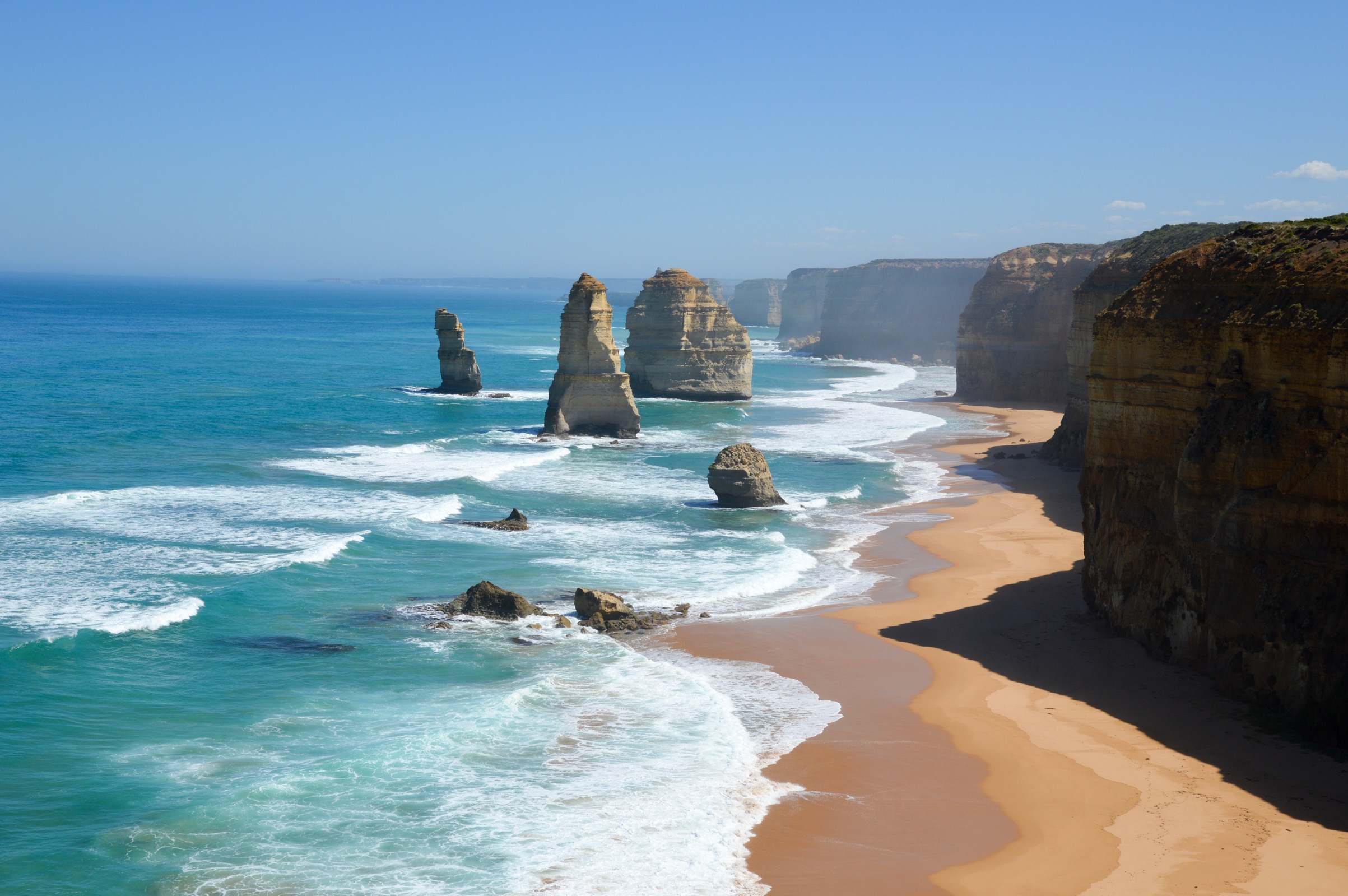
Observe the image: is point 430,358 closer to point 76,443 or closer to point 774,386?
point 774,386

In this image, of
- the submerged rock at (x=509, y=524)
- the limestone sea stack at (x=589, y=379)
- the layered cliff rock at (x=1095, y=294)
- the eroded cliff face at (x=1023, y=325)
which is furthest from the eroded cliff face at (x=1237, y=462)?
the eroded cliff face at (x=1023, y=325)

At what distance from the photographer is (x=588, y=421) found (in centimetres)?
4978

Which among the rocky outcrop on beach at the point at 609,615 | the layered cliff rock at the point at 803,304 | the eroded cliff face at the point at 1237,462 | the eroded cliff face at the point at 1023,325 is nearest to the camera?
the eroded cliff face at the point at 1237,462

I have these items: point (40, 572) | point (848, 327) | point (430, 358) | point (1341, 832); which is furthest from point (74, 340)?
point (1341, 832)

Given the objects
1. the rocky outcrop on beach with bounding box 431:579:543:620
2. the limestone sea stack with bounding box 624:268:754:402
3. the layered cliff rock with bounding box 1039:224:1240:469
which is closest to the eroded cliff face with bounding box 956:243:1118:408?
the limestone sea stack with bounding box 624:268:754:402

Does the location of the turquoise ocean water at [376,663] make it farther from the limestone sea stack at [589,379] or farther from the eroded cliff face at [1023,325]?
the eroded cliff face at [1023,325]

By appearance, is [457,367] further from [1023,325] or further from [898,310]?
[898,310]

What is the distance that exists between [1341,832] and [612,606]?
12.6 meters

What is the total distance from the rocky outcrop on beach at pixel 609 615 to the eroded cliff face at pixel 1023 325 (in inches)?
1746

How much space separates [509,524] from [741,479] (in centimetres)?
725

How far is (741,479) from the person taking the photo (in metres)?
32.5

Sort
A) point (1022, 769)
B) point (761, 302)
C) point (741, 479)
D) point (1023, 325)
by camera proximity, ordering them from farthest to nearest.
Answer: point (761, 302) → point (1023, 325) → point (741, 479) → point (1022, 769)

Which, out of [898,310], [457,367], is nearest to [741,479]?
[457,367]

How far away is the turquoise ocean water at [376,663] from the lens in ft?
40.3
